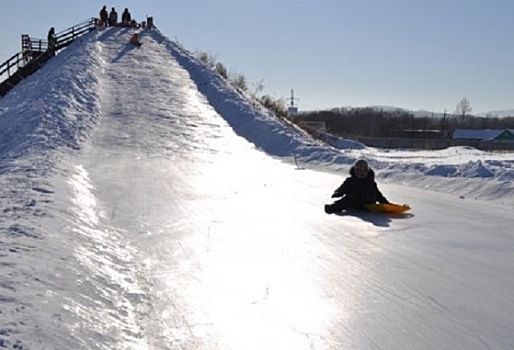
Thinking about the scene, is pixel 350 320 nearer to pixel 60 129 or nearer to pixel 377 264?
pixel 377 264

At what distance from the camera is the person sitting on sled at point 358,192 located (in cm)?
1034

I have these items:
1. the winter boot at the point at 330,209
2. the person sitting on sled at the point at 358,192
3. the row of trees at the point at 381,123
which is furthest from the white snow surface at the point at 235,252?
the row of trees at the point at 381,123

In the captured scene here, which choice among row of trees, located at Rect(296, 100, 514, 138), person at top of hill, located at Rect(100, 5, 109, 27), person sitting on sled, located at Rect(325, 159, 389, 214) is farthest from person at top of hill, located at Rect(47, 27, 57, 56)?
row of trees, located at Rect(296, 100, 514, 138)

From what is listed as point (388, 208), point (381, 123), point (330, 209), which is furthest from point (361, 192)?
point (381, 123)

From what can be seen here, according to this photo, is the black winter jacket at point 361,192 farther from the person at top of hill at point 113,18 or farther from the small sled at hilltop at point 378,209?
the person at top of hill at point 113,18

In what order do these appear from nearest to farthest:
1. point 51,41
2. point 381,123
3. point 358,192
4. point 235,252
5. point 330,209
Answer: point 235,252 < point 330,209 < point 358,192 < point 51,41 < point 381,123

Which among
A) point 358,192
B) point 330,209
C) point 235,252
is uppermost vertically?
point 358,192

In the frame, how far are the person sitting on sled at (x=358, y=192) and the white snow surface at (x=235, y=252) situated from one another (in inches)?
13.4

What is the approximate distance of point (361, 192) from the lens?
1052cm

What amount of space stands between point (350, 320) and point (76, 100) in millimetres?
18161

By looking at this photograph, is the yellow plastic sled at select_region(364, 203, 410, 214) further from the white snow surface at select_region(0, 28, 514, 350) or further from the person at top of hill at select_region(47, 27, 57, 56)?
the person at top of hill at select_region(47, 27, 57, 56)

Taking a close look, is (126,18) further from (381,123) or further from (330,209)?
(381,123)

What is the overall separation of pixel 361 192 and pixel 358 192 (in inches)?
2.0

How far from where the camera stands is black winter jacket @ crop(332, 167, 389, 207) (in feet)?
34.3
